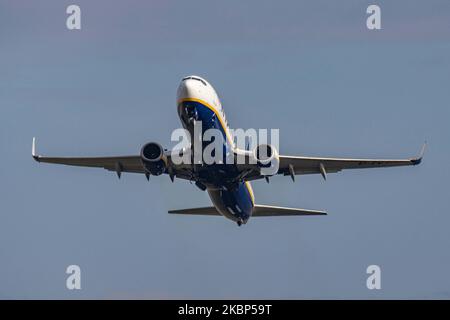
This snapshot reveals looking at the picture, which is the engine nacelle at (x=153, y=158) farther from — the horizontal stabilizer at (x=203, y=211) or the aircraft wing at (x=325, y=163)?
the horizontal stabilizer at (x=203, y=211)

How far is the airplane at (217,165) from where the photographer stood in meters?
67.7

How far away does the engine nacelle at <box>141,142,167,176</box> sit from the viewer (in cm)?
6856

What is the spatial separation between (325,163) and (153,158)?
1054 cm


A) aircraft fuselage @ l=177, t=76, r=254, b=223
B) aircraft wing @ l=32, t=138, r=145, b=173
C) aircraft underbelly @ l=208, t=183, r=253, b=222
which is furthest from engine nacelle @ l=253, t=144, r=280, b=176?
aircraft wing @ l=32, t=138, r=145, b=173

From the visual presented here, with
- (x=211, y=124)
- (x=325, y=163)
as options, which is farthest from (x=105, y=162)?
(x=325, y=163)

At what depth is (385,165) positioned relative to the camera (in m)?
72.8

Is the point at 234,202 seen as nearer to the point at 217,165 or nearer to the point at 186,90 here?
the point at 217,165

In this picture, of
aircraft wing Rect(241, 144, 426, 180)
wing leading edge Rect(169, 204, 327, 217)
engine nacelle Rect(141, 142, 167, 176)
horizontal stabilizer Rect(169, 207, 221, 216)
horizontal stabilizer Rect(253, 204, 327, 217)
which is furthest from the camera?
horizontal stabilizer Rect(169, 207, 221, 216)

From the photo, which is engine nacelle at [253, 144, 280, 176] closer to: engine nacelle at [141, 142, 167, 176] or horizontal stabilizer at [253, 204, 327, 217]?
engine nacelle at [141, 142, 167, 176]

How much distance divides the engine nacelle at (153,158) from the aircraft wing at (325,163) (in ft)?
18.0

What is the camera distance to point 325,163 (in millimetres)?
72875
